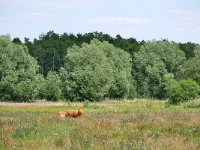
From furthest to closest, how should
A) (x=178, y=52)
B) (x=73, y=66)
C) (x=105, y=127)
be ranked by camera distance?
1. (x=178, y=52)
2. (x=73, y=66)
3. (x=105, y=127)

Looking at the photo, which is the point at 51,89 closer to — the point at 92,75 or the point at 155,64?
the point at 92,75

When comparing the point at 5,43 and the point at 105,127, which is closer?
the point at 105,127

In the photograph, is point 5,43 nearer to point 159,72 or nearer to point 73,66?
point 73,66

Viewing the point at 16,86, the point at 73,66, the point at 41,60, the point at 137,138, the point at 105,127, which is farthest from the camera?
the point at 41,60

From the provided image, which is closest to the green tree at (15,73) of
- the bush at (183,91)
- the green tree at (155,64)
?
the bush at (183,91)

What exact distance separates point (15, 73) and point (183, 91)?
105 feet

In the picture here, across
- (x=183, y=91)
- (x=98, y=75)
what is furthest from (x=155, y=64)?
(x=183, y=91)

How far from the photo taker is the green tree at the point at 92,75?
76.8 metres

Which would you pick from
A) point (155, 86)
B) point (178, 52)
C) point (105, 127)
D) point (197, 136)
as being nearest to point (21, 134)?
point (105, 127)

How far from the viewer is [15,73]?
245ft

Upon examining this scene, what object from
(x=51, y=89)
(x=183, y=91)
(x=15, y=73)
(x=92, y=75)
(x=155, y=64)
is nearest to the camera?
(x=183, y=91)

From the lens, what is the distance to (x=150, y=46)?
97.2 m

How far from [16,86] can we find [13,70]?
434cm

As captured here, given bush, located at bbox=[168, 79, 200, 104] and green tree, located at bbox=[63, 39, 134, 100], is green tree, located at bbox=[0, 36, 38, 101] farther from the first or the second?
bush, located at bbox=[168, 79, 200, 104]
